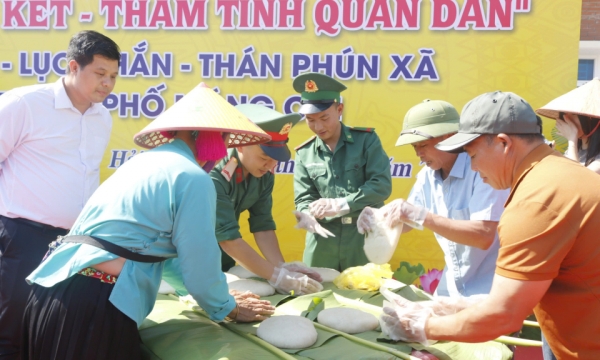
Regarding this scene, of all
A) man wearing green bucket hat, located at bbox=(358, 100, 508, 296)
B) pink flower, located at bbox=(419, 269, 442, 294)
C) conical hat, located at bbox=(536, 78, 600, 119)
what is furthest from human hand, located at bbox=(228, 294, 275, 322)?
pink flower, located at bbox=(419, 269, 442, 294)

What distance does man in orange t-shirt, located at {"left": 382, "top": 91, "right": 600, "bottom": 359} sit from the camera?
1.48 meters

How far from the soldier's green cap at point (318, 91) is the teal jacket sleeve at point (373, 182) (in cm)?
35

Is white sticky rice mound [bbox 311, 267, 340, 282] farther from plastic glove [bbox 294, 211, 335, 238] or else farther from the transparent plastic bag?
plastic glove [bbox 294, 211, 335, 238]

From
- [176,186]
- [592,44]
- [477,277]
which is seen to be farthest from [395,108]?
[592,44]

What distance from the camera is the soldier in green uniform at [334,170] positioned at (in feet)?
11.8

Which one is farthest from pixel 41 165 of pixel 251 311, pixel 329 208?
pixel 329 208

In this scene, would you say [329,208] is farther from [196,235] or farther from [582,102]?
[196,235]

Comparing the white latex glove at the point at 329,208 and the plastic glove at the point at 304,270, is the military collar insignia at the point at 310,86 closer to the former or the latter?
the white latex glove at the point at 329,208

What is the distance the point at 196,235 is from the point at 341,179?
1.93m

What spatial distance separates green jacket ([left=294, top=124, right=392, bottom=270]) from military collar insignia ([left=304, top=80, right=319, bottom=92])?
0.34 metres

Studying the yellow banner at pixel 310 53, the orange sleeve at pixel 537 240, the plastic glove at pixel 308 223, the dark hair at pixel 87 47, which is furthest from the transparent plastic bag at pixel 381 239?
the yellow banner at pixel 310 53

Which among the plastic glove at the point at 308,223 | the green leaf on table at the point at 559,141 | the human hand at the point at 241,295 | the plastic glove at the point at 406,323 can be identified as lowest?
the human hand at the point at 241,295

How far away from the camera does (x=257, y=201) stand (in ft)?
10.6

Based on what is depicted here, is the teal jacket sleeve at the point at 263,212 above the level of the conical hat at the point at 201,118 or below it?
below
